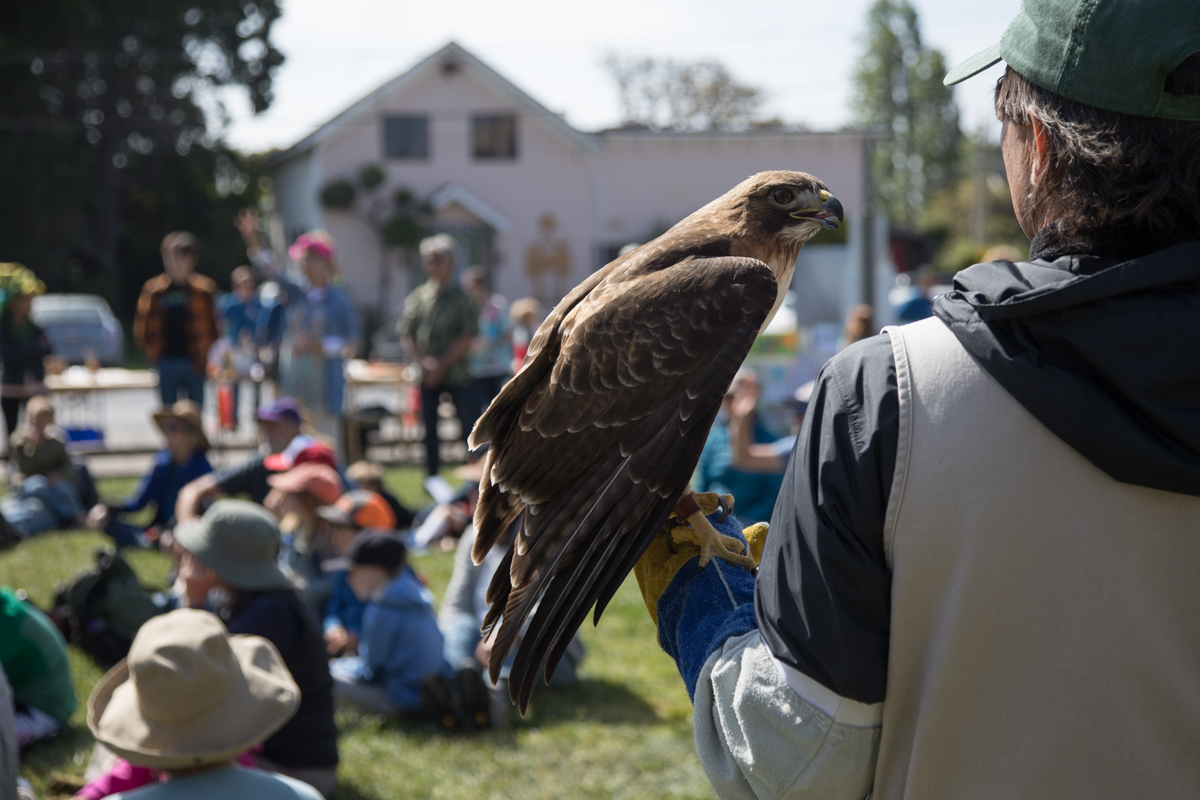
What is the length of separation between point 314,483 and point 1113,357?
5626 mm

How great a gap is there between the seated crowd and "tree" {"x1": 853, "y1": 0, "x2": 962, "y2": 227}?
6089cm

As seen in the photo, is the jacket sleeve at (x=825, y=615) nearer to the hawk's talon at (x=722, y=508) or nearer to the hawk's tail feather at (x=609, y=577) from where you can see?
the hawk's tail feather at (x=609, y=577)

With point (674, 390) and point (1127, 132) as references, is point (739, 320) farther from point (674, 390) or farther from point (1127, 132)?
point (1127, 132)

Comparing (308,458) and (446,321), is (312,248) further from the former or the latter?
(308,458)

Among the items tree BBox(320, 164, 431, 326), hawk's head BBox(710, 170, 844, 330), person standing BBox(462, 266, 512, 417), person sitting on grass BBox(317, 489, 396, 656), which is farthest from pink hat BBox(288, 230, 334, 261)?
tree BBox(320, 164, 431, 326)

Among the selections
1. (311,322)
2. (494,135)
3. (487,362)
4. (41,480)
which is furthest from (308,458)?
(494,135)

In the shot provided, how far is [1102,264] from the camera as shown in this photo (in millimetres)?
1193

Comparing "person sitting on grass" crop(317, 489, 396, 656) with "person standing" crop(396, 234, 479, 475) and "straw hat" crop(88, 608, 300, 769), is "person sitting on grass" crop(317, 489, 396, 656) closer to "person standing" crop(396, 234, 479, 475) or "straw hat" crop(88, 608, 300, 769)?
"straw hat" crop(88, 608, 300, 769)

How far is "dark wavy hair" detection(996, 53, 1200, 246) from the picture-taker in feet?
3.89

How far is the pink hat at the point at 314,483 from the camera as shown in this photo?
622 cm

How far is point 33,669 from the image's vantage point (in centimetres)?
462

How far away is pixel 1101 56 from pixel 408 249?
27396mm

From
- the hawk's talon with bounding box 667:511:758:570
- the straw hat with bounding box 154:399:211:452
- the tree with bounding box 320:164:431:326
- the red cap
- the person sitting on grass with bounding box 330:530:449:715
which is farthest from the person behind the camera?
the tree with bounding box 320:164:431:326

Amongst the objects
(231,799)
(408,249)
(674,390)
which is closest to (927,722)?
(674,390)
